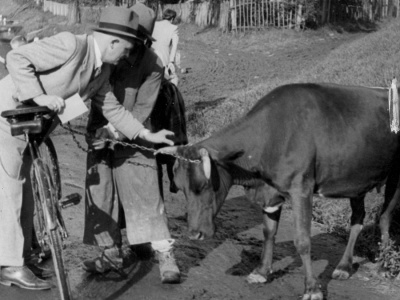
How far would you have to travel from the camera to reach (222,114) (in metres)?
12.6

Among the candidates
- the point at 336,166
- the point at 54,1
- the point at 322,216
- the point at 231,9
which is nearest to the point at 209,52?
the point at 231,9

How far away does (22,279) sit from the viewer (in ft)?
18.4

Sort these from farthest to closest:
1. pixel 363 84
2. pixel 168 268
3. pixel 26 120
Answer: pixel 363 84 → pixel 168 268 → pixel 26 120

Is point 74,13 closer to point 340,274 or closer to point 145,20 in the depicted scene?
point 145,20

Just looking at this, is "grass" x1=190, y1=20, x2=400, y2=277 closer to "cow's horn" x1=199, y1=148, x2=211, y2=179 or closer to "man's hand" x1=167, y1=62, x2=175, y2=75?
"man's hand" x1=167, y1=62, x2=175, y2=75

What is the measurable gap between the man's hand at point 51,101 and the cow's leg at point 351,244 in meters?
2.93

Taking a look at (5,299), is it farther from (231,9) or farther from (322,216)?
(231,9)

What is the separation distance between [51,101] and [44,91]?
20 centimetres

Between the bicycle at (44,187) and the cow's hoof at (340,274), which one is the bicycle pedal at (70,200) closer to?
the bicycle at (44,187)

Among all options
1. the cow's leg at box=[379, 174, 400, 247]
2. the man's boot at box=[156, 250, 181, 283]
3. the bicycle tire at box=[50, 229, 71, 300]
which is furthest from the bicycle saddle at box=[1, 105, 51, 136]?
the cow's leg at box=[379, 174, 400, 247]

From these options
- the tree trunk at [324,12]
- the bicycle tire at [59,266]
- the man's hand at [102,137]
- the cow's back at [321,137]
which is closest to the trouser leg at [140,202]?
the man's hand at [102,137]

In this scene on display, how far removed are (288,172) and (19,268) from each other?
224 centimetres

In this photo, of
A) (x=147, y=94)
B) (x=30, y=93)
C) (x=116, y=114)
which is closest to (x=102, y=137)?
(x=116, y=114)

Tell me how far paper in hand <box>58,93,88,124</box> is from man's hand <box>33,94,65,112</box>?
115 millimetres
